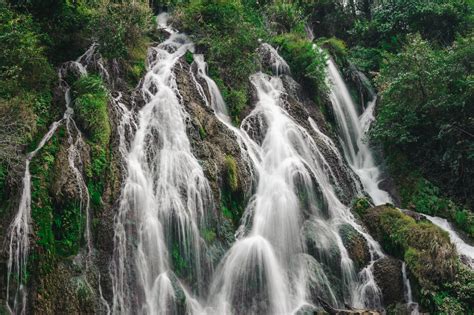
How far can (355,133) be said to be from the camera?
18438 millimetres

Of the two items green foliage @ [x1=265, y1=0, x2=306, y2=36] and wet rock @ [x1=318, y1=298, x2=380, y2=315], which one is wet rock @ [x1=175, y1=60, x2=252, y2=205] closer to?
wet rock @ [x1=318, y1=298, x2=380, y2=315]

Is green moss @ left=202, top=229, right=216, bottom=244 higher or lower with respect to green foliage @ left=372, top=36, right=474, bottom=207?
lower

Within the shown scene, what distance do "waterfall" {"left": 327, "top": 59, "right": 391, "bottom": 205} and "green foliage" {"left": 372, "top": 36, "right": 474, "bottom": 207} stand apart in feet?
4.07

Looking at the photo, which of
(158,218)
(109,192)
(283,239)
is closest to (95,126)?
(109,192)

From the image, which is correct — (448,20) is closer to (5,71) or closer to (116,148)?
(116,148)

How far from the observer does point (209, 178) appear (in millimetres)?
10844

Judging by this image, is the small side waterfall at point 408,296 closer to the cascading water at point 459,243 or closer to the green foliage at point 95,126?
the cascading water at point 459,243

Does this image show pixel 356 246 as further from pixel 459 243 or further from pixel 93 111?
pixel 93 111

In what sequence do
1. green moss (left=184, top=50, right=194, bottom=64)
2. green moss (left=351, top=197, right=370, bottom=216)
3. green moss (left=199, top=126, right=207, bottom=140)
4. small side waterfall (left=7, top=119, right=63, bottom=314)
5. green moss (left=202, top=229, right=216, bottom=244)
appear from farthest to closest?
green moss (left=184, top=50, right=194, bottom=64) < green moss (left=351, top=197, right=370, bottom=216) < green moss (left=199, top=126, right=207, bottom=140) < green moss (left=202, top=229, right=216, bottom=244) < small side waterfall (left=7, top=119, right=63, bottom=314)

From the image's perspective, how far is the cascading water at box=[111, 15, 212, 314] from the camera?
27.9 ft

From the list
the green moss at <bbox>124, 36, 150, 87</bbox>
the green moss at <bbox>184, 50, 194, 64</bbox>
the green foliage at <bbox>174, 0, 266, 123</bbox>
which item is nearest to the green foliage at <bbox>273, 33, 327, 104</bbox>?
the green foliage at <bbox>174, 0, 266, 123</bbox>

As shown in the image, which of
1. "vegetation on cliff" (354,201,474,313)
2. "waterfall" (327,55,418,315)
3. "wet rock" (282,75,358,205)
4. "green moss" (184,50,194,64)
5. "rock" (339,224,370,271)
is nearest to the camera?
"vegetation on cliff" (354,201,474,313)

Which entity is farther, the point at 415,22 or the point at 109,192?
the point at 415,22

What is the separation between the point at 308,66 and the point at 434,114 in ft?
18.9
